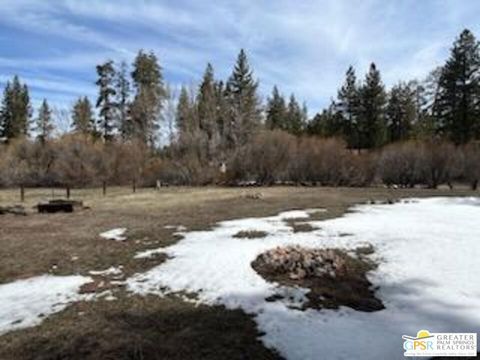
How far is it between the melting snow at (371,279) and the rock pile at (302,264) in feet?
1.20

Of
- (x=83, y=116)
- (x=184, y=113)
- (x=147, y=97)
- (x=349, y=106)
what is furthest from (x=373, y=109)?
(x=83, y=116)

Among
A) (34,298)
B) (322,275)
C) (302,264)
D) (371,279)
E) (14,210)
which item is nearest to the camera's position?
(34,298)

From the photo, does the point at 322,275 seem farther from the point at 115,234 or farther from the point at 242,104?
the point at 242,104

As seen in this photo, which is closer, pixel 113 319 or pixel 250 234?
pixel 113 319

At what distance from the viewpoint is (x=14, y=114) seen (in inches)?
2154

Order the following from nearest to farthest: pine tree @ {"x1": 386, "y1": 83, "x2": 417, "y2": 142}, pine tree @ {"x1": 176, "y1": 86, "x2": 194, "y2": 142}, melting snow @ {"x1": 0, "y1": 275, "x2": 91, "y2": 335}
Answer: melting snow @ {"x1": 0, "y1": 275, "x2": 91, "y2": 335} → pine tree @ {"x1": 176, "y1": 86, "x2": 194, "y2": 142} → pine tree @ {"x1": 386, "y1": 83, "x2": 417, "y2": 142}

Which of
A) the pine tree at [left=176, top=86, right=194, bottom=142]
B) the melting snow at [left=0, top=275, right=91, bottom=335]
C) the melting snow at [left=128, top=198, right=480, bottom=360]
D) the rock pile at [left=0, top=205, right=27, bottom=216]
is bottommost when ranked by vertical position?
the melting snow at [left=0, top=275, right=91, bottom=335]

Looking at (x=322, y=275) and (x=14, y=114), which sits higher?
(x=14, y=114)

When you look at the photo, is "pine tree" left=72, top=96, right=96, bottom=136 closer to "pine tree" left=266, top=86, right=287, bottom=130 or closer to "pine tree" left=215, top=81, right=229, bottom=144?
"pine tree" left=215, top=81, right=229, bottom=144

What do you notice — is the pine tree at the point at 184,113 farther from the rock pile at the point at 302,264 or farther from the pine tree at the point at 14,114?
the rock pile at the point at 302,264

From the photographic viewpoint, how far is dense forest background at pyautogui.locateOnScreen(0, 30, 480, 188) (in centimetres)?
3117

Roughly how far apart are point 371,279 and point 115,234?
667 cm

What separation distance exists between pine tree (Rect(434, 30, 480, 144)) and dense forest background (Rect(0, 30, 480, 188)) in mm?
89

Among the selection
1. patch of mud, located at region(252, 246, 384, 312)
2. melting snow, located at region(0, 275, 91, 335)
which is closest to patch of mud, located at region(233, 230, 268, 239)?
patch of mud, located at region(252, 246, 384, 312)
